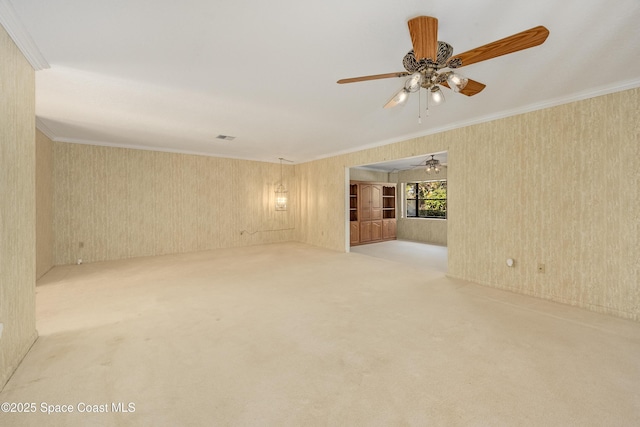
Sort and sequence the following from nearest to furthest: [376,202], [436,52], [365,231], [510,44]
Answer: [510,44], [436,52], [365,231], [376,202]

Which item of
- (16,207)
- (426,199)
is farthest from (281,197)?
(16,207)

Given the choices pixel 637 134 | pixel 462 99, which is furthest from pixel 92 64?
pixel 637 134

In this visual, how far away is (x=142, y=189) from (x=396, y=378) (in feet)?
20.7

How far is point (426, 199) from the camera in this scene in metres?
8.83

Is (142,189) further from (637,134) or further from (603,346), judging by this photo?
(637,134)

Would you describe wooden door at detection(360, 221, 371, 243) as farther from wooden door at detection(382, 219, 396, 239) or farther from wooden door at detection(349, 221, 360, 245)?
wooden door at detection(382, 219, 396, 239)

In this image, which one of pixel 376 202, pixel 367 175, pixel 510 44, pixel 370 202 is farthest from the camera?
pixel 367 175

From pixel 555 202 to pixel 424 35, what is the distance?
2948 millimetres

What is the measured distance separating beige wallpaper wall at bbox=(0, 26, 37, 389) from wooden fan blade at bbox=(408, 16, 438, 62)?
2820 mm

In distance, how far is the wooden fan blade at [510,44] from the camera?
1569 mm

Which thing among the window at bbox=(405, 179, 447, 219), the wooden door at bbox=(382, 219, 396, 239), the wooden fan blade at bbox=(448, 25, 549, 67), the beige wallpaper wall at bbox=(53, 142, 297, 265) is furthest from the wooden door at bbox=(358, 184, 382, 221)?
the wooden fan blade at bbox=(448, 25, 549, 67)

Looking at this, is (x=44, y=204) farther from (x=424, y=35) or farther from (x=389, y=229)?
(x=389, y=229)

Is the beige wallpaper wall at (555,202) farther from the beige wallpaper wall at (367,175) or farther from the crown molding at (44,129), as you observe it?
the crown molding at (44,129)

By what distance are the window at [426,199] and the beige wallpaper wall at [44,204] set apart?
8.92 meters
